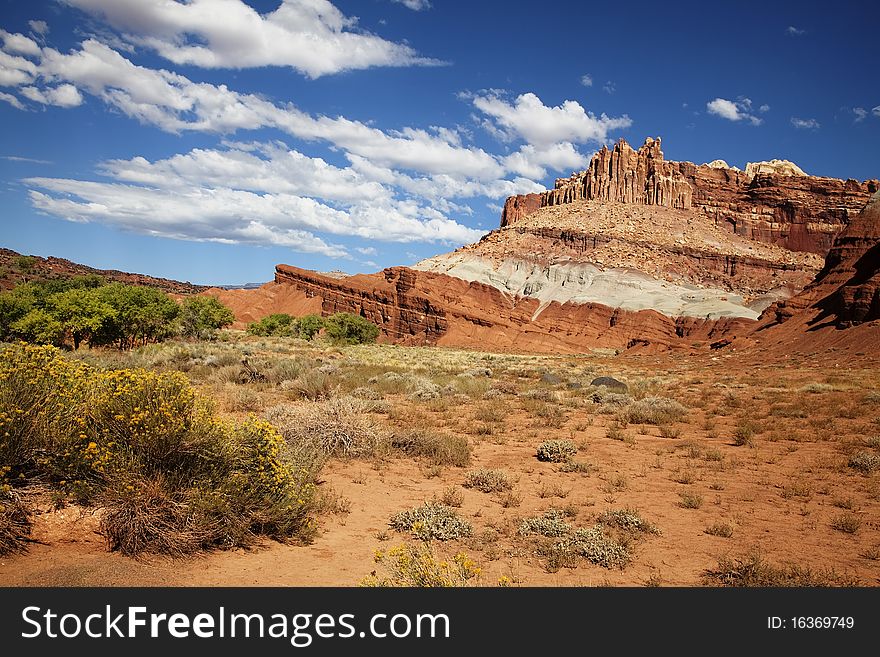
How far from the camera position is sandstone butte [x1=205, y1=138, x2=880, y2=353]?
2087 inches

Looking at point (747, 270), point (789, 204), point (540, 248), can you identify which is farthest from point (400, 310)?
point (789, 204)

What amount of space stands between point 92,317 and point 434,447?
2661cm

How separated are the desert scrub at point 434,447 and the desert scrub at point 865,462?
23.5ft

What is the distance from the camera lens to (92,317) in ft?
90.9

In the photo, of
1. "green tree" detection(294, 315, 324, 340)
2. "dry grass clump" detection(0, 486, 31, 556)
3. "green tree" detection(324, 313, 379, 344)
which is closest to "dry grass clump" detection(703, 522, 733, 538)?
"dry grass clump" detection(0, 486, 31, 556)

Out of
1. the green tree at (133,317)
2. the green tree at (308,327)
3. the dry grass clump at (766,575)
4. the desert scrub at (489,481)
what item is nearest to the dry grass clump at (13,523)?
the desert scrub at (489,481)

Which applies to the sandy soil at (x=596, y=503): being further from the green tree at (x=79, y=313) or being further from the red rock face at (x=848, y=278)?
the red rock face at (x=848, y=278)

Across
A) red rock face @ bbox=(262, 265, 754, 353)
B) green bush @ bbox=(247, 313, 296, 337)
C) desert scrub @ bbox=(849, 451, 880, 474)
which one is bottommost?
desert scrub @ bbox=(849, 451, 880, 474)

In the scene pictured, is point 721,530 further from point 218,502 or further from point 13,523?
point 13,523

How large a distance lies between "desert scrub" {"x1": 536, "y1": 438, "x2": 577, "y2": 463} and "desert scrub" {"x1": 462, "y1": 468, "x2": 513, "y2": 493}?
5.40ft

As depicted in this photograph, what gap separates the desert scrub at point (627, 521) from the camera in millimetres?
6406

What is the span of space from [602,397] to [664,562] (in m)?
12.0

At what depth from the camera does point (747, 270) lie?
352 ft

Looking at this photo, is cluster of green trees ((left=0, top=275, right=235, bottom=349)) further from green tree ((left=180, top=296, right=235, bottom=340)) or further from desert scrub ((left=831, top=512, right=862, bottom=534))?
desert scrub ((left=831, top=512, right=862, bottom=534))
